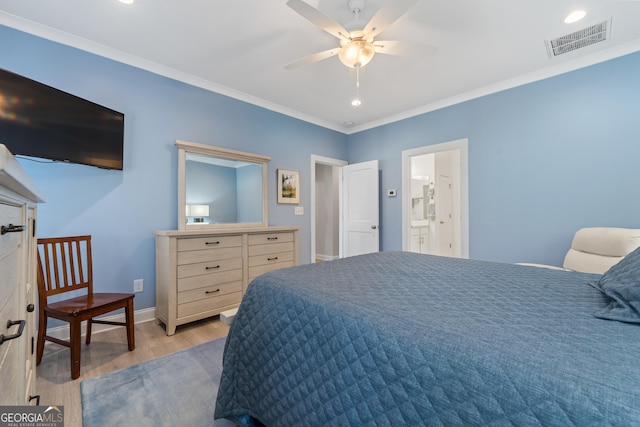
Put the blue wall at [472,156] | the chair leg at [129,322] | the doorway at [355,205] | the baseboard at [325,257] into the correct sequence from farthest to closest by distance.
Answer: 1. the baseboard at [325,257]
2. the doorway at [355,205]
3. the blue wall at [472,156]
4. the chair leg at [129,322]

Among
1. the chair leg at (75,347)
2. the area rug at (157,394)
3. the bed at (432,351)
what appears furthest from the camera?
the chair leg at (75,347)

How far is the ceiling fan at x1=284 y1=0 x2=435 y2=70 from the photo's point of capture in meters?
1.54

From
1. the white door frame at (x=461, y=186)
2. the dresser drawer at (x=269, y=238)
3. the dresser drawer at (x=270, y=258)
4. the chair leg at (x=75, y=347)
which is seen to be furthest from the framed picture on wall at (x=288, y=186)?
the chair leg at (x=75, y=347)

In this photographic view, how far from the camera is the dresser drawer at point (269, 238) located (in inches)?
113

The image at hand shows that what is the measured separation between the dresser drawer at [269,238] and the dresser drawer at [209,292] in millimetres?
455

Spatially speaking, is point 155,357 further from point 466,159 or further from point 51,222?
point 466,159

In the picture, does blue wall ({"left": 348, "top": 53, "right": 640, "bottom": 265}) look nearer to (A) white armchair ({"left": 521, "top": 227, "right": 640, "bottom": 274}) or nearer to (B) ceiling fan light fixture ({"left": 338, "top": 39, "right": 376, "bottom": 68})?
(A) white armchair ({"left": 521, "top": 227, "right": 640, "bottom": 274})

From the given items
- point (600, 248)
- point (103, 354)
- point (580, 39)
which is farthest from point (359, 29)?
point (103, 354)

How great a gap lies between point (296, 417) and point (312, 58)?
7.44 feet

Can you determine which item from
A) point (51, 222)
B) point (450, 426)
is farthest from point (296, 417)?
point (51, 222)

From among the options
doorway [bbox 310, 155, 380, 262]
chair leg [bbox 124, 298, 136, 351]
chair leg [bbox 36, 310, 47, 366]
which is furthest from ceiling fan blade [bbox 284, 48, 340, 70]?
chair leg [bbox 36, 310, 47, 366]

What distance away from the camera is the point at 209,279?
8.32ft

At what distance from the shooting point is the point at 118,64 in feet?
8.05

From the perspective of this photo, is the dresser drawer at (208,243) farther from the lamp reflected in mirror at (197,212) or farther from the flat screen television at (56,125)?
the flat screen television at (56,125)
